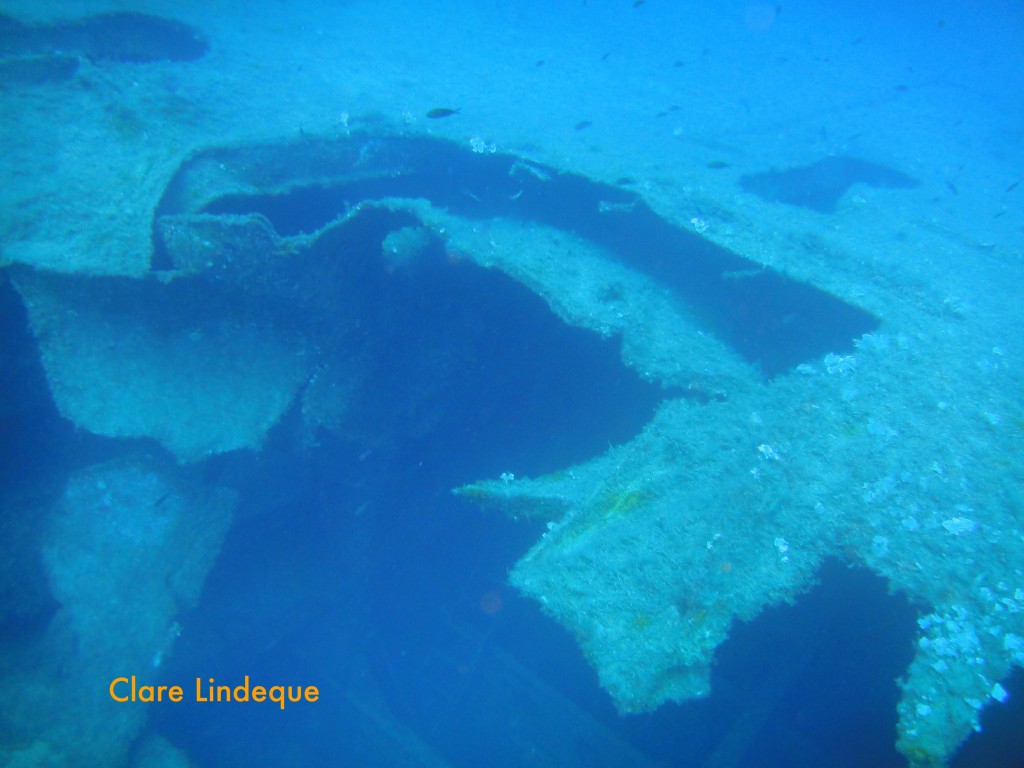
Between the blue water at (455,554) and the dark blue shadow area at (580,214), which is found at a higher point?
the dark blue shadow area at (580,214)

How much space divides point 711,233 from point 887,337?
1.98 m

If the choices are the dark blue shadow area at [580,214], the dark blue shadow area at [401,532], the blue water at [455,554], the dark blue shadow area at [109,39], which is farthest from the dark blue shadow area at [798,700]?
the dark blue shadow area at [109,39]

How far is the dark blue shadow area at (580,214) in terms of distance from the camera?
512 centimetres

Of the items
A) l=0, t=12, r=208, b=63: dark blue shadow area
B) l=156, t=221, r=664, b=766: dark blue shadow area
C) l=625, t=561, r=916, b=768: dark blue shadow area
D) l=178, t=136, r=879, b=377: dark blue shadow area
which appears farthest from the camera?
l=0, t=12, r=208, b=63: dark blue shadow area

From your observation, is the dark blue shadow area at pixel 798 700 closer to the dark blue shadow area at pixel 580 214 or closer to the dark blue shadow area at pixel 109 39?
the dark blue shadow area at pixel 580 214

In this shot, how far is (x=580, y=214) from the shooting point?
6422 mm

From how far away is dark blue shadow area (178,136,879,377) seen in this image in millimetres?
5121

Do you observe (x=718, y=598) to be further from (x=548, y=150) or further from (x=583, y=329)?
(x=548, y=150)

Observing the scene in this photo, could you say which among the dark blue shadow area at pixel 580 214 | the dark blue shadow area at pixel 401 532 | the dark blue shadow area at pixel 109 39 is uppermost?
the dark blue shadow area at pixel 109 39

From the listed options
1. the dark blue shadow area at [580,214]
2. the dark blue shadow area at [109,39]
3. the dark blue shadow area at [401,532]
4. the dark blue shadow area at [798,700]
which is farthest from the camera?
the dark blue shadow area at [109,39]

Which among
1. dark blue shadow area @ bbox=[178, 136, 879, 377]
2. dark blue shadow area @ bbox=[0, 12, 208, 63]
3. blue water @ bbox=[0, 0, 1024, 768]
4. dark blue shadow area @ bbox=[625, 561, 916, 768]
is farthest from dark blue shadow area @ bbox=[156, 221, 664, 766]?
dark blue shadow area @ bbox=[0, 12, 208, 63]

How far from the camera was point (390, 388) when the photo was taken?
18.1 ft

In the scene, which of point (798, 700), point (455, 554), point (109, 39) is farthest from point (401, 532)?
point (109, 39)

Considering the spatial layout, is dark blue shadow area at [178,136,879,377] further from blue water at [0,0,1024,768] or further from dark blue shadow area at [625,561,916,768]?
dark blue shadow area at [625,561,916,768]
